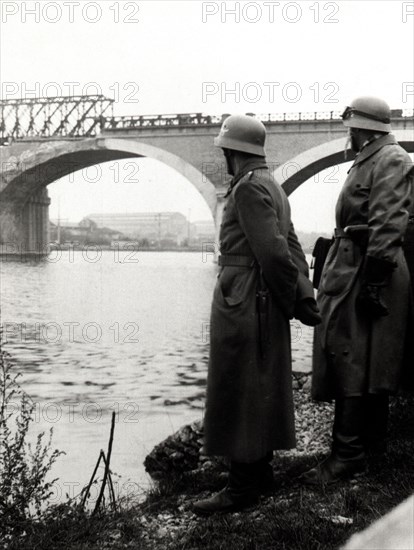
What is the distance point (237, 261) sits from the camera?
116 inches

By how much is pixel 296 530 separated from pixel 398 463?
3.23 feet

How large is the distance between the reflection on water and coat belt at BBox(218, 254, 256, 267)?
232 centimetres

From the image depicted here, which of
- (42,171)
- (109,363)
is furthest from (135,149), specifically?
(109,363)

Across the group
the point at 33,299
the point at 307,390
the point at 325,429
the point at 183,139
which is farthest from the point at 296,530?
the point at 183,139

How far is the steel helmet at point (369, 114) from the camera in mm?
→ 3353

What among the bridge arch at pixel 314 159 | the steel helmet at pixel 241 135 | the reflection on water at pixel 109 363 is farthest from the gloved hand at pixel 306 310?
the bridge arch at pixel 314 159

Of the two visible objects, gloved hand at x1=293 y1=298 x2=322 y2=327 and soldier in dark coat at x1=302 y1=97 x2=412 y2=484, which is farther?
soldier in dark coat at x1=302 y1=97 x2=412 y2=484

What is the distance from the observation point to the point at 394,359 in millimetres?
3215

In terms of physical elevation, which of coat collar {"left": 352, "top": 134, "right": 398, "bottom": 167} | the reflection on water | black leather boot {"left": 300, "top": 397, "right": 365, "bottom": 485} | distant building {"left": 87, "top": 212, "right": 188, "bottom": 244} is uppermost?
distant building {"left": 87, "top": 212, "right": 188, "bottom": 244}

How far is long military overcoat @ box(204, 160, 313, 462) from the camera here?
2.84 meters

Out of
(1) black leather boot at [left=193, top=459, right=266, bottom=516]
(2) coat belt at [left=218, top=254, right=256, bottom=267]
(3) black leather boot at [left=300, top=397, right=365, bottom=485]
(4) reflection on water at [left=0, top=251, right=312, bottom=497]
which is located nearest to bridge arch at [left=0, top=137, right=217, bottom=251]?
(4) reflection on water at [left=0, top=251, right=312, bottom=497]

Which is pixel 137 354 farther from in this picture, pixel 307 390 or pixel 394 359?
pixel 394 359

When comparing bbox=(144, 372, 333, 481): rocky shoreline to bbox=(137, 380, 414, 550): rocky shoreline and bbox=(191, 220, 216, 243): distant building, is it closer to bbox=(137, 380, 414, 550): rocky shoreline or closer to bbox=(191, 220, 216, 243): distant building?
bbox=(137, 380, 414, 550): rocky shoreline

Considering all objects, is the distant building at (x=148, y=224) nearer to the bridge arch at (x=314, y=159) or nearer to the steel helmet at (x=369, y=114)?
the bridge arch at (x=314, y=159)
